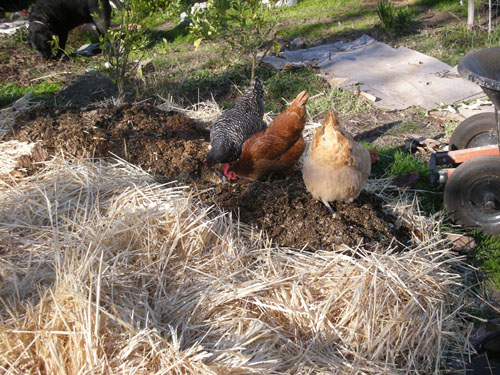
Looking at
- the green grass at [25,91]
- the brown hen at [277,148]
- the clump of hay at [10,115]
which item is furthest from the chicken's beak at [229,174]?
the green grass at [25,91]

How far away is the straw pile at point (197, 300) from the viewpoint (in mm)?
2020

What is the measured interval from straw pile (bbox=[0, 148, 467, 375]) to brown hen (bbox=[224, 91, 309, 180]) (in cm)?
101

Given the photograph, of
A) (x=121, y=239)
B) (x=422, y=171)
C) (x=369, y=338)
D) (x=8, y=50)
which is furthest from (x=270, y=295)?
(x=8, y=50)

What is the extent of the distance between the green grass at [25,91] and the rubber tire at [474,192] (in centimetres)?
583

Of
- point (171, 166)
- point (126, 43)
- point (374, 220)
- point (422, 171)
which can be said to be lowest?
point (422, 171)

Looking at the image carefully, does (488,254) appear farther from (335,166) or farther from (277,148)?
(277,148)

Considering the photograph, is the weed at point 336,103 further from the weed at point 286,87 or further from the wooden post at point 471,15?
the wooden post at point 471,15

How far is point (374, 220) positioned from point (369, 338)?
40.7 inches

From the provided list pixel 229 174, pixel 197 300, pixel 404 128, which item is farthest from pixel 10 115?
pixel 404 128

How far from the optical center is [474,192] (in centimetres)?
340

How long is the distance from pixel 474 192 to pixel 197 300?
2.31 meters

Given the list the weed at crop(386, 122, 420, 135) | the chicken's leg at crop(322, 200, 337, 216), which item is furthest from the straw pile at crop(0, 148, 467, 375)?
the weed at crop(386, 122, 420, 135)

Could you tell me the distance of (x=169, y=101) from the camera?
5.89 metres

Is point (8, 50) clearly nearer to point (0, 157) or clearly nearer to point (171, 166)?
point (0, 157)
